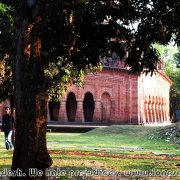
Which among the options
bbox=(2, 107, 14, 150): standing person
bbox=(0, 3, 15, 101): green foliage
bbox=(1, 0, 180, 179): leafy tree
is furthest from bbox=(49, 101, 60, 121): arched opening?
bbox=(1, 0, 180, 179): leafy tree

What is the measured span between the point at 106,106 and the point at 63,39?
2949 cm

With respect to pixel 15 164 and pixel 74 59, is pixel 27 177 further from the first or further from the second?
pixel 74 59

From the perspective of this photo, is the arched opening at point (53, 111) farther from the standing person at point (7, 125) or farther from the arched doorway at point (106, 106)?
the standing person at point (7, 125)

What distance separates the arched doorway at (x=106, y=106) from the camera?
3816 cm

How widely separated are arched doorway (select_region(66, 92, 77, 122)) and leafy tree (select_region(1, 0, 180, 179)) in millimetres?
30930

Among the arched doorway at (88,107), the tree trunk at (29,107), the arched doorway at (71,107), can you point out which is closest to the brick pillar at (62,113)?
the arched doorway at (71,107)

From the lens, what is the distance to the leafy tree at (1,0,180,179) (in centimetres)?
644

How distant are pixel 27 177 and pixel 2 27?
7.26 meters

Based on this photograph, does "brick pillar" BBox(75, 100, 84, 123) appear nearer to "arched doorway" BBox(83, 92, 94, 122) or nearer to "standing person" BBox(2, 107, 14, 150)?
"arched doorway" BBox(83, 92, 94, 122)

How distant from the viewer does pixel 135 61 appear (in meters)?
9.69

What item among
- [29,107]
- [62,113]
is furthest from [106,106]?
[29,107]

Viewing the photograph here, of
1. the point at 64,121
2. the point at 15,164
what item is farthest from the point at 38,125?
the point at 64,121

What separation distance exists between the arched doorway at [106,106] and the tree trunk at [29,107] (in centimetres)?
3155

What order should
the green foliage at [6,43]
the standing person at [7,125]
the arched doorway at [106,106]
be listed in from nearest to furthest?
the green foliage at [6,43]
the standing person at [7,125]
the arched doorway at [106,106]
